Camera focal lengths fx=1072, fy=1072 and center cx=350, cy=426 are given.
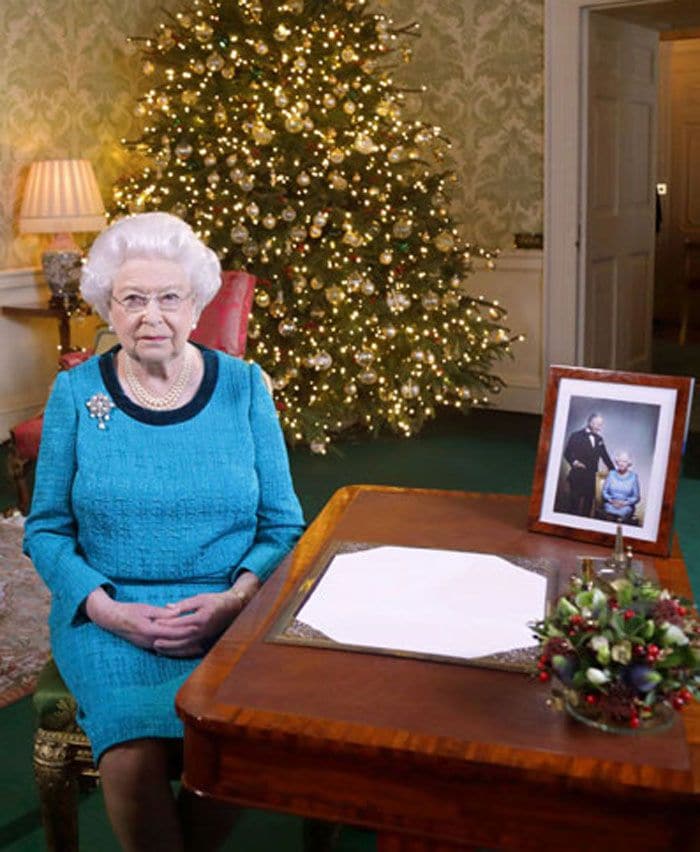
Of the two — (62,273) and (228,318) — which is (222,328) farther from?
(62,273)

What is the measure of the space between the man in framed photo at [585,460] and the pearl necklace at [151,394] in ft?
2.14

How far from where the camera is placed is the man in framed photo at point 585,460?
1.60 metres

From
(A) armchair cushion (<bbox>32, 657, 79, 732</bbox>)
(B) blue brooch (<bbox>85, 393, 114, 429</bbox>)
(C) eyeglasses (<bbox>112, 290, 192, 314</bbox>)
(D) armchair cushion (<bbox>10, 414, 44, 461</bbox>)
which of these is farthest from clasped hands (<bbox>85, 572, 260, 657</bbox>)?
(D) armchair cushion (<bbox>10, 414, 44, 461</bbox>)

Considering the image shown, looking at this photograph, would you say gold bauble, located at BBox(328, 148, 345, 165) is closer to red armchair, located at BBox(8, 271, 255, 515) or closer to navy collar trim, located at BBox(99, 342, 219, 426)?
red armchair, located at BBox(8, 271, 255, 515)

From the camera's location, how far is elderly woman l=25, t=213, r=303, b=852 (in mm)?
1656

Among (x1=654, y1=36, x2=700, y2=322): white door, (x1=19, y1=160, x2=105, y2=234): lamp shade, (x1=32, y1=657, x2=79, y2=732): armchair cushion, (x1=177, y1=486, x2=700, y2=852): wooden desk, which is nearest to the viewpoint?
(x1=177, y1=486, x2=700, y2=852): wooden desk

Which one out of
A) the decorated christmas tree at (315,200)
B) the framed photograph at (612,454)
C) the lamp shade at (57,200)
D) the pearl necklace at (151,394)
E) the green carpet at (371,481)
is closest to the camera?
the framed photograph at (612,454)

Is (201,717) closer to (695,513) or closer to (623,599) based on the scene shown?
(623,599)

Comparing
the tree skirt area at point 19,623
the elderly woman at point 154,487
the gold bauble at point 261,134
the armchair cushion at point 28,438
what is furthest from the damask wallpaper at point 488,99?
the elderly woman at point 154,487

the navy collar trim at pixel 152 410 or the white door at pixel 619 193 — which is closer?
the navy collar trim at pixel 152 410

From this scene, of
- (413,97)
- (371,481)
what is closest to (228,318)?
(371,481)

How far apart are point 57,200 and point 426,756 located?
4.75 metres

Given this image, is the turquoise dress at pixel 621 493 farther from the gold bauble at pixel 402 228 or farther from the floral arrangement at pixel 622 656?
the gold bauble at pixel 402 228

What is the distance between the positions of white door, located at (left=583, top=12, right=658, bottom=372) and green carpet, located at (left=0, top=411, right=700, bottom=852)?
2.56ft
